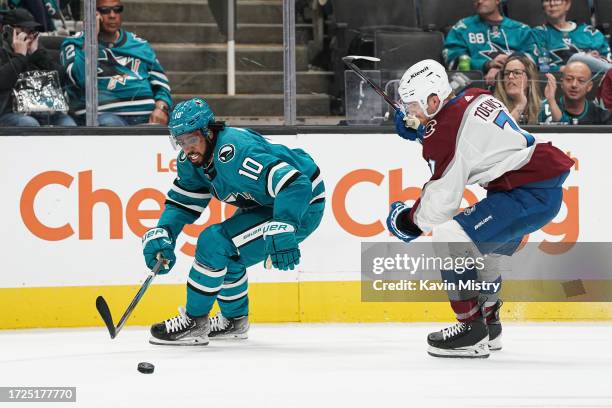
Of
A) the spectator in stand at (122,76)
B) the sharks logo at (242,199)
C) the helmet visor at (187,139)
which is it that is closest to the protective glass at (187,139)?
the helmet visor at (187,139)

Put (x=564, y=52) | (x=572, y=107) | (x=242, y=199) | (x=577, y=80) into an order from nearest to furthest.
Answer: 1. (x=242, y=199)
2. (x=572, y=107)
3. (x=577, y=80)
4. (x=564, y=52)

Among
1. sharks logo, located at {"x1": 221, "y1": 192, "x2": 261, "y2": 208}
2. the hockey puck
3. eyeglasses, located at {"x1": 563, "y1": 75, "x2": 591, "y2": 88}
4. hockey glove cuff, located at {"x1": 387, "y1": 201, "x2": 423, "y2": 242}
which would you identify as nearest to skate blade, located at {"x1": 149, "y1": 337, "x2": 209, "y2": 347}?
sharks logo, located at {"x1": 221, "y1": 192, "x2": 261, "y2": 208}

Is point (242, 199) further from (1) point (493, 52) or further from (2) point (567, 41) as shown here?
(2) point (567, 41)

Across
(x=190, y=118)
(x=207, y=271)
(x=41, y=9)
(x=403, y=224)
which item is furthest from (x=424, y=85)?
(x=41, y=9)

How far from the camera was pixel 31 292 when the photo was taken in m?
5.86

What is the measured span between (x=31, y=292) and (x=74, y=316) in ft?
0.76

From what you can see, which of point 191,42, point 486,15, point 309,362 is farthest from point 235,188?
point 486,15

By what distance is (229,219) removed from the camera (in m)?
5.19

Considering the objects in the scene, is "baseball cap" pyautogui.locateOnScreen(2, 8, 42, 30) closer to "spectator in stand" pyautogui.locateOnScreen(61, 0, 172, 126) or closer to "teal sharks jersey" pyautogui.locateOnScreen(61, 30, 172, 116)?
"spectator in stand" pyautogui.locateOnScreen(61, 0, 172, 126)

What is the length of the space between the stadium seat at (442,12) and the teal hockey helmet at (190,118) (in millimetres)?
1884

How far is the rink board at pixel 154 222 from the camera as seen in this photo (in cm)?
587

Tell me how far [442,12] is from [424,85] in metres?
1.90

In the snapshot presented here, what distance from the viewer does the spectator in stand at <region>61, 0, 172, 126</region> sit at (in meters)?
6.01

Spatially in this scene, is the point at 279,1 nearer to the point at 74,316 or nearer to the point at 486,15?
the point at 486,15
